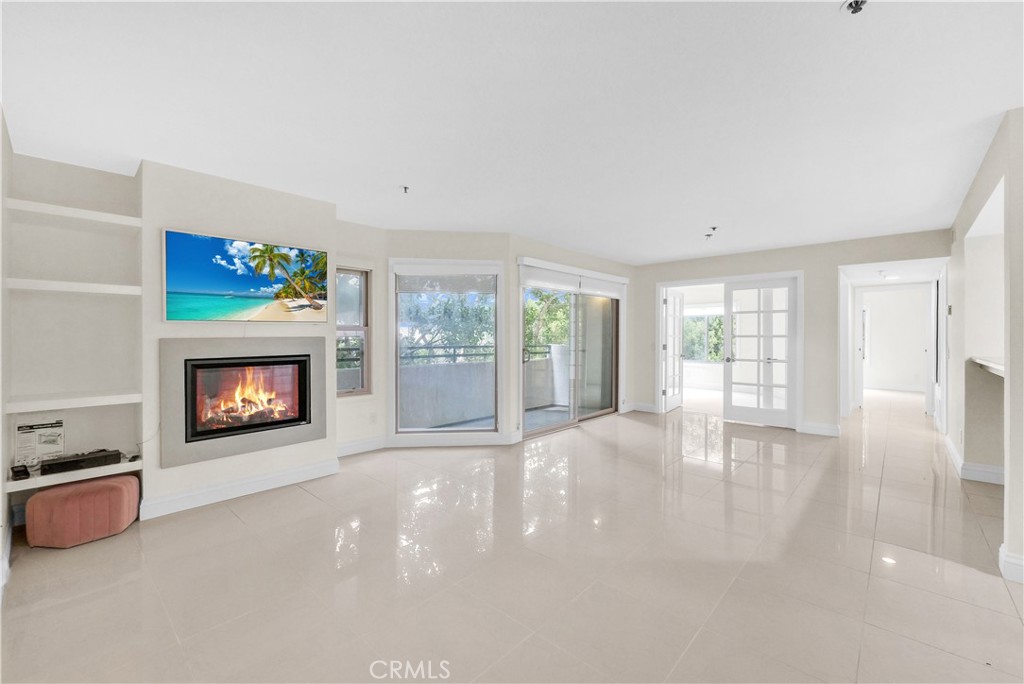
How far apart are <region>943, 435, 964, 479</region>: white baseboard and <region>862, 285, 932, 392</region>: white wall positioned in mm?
5183

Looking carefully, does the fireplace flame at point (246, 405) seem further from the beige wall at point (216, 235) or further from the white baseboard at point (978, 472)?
the white baseboard at point (978, 472)

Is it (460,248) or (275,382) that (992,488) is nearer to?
(460,248)

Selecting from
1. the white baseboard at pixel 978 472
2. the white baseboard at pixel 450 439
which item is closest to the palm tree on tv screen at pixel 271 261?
the white baseboard at pixel 450 439

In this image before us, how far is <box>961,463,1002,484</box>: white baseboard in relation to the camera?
3.73m

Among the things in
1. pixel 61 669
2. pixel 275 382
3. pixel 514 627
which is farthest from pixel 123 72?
pixel 514 627

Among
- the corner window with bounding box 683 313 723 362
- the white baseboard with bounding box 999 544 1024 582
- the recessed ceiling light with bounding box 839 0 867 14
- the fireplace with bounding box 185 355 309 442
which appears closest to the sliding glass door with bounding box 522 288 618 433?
the fireplace with bounding box 185 355 309 442

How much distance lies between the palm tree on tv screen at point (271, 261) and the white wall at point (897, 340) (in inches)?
412

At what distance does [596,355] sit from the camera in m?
6.77

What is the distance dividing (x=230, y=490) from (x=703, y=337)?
413 inches

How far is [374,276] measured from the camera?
15.3 ft

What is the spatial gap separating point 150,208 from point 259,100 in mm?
1471

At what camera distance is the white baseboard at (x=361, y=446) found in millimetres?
4475

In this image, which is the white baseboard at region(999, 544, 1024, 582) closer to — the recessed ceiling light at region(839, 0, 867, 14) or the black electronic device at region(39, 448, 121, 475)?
the recessed ceiling light at region(839, 0, 867, 14)

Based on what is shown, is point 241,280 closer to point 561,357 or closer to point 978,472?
point 561,357
